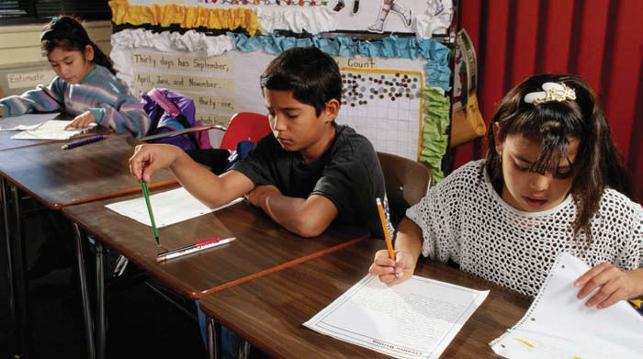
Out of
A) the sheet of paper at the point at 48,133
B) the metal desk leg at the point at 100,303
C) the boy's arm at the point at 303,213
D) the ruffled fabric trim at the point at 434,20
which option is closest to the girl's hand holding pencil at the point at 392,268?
the boy's arm at the point at 303,213

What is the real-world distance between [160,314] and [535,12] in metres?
2.00

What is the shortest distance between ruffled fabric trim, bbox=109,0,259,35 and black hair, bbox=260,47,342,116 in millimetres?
1282

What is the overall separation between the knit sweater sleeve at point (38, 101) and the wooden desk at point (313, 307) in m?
2.21

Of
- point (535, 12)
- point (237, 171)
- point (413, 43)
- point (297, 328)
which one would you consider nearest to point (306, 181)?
point (237, 171)

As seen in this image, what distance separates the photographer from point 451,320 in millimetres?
1109

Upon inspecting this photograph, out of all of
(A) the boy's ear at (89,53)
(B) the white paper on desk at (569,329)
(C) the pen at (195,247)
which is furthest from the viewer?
(A) the boy's ear at (89,53)

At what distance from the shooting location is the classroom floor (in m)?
2.40

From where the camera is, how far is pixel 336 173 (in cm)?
166

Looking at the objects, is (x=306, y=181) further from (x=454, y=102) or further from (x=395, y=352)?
(x=454, y=102)

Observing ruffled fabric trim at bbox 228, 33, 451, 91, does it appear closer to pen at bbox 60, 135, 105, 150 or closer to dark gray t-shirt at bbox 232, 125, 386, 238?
dark gray t-shirt at bbox 232, 125, 386, 238

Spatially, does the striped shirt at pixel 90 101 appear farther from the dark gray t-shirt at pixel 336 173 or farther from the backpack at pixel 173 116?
the dark gray t-shirt at pixel 336 173

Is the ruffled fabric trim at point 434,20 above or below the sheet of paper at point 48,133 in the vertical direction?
above

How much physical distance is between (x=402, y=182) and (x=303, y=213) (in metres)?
0.54

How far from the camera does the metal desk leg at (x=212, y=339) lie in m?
1.22
